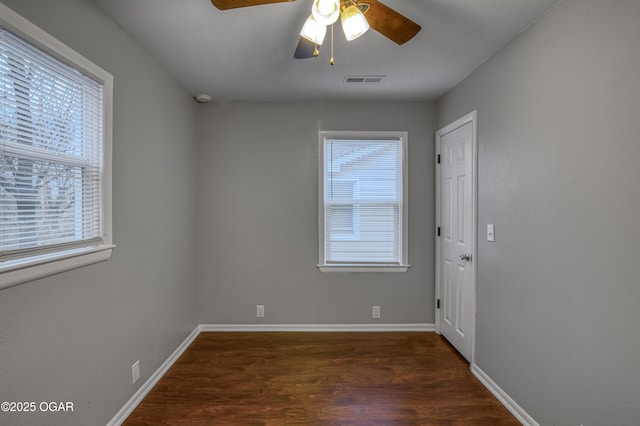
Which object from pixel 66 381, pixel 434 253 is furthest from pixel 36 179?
pixel 434 253

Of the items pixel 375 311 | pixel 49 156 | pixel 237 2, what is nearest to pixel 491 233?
pixel 375 311

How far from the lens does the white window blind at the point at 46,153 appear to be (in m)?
1.23

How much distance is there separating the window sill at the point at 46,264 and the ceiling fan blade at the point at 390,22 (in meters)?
1.86

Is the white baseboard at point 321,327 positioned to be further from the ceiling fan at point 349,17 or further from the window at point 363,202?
the ceiling fan at point 349,17

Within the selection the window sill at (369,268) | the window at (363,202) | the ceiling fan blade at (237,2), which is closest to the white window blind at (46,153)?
the ceiling fan blade at (237,2)

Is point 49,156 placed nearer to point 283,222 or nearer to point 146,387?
point 146,387

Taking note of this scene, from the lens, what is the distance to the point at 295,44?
208 cm

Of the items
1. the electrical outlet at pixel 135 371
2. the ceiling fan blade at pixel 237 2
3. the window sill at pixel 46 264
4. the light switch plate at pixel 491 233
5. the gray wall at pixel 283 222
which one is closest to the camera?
the window sill at pixel 46 264

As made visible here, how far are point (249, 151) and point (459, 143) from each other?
2.13 metres

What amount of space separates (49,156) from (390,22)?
68.9 inches

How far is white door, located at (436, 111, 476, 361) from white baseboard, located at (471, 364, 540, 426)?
0.59ft

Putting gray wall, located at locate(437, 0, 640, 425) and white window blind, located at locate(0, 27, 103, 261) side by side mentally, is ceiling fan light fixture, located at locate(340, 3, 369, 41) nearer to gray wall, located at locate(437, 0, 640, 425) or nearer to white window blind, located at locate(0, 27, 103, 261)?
gray wall, located at locate(437, 0, 640, 425)

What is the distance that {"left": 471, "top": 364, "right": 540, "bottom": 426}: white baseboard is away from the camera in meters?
1.89

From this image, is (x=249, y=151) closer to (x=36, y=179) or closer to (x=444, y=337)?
(x=36, y=179)
